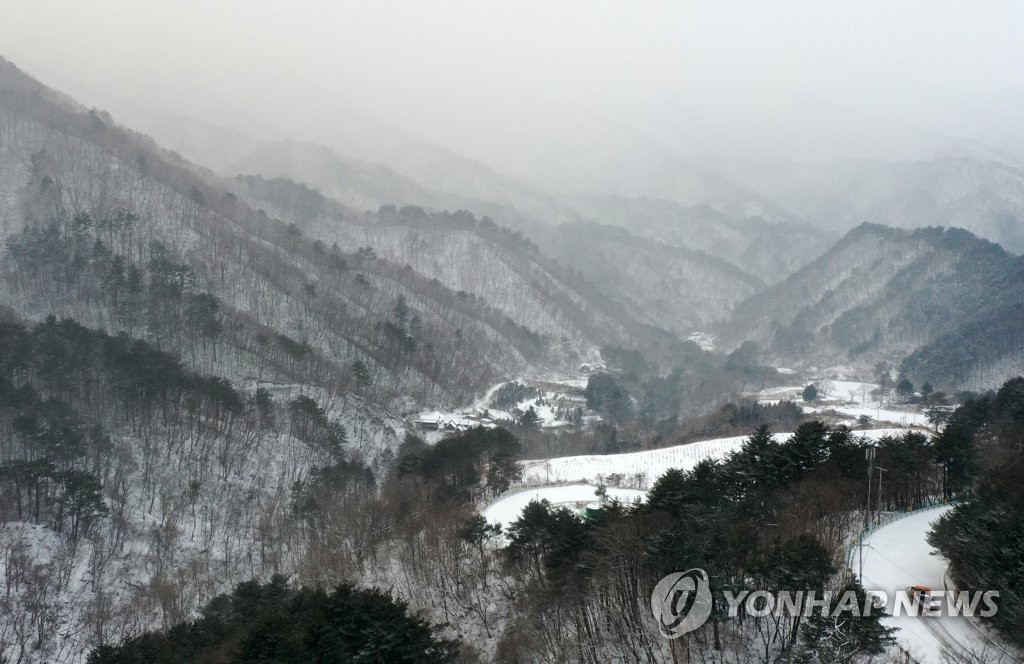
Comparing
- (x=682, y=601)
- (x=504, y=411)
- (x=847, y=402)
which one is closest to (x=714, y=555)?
(x=682, y=601)

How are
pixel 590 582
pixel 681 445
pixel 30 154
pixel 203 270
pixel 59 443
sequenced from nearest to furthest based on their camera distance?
1. pixel 590 582
2. pixel 59 443
3. pixel 681 445
4. pixel 203 270
5. pixel 30 154

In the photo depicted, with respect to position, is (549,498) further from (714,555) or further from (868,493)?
(714,555)

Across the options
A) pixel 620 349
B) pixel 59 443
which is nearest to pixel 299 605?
pixel 59 443

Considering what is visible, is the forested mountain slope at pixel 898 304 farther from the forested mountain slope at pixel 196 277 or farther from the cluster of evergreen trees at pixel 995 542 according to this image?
the cluster of evergreen trees at pixel 995 542

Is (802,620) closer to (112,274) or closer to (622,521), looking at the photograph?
(622,521)

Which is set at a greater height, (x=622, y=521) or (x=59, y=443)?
(x=622, y=521)
